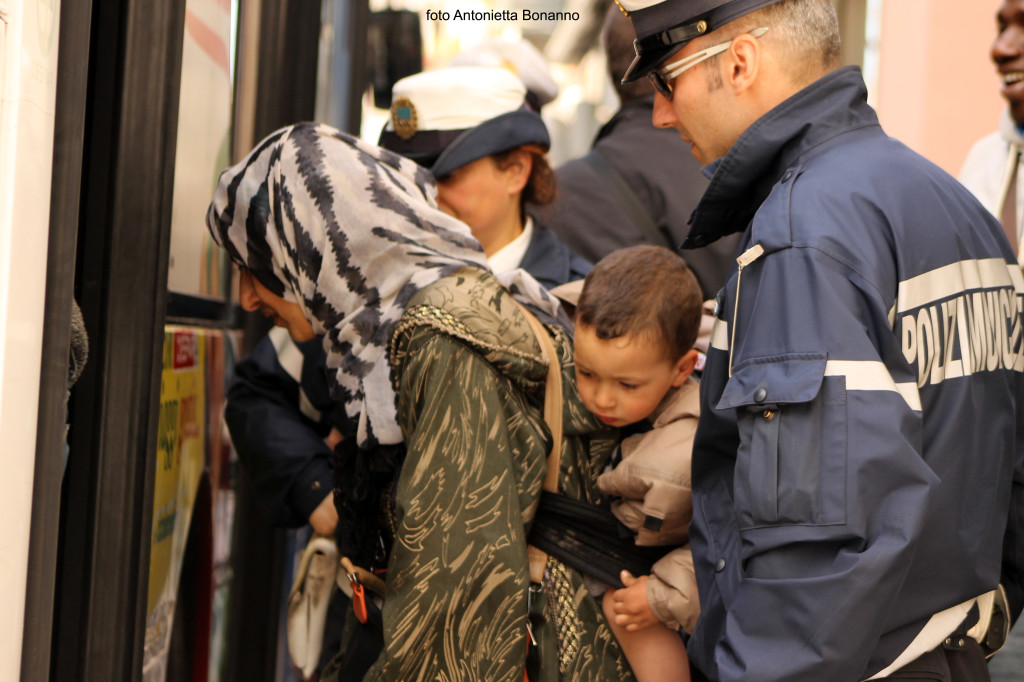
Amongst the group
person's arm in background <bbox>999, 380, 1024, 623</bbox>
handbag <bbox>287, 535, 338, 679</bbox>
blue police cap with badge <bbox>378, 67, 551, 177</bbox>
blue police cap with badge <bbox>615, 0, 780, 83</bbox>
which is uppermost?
blue police cap with badge <bbox>378, 67, 551, 177</bbox>

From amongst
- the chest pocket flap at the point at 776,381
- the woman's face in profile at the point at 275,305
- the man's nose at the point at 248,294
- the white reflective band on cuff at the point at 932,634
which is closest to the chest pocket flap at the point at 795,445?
the chest pocket flap at the point at 776,381

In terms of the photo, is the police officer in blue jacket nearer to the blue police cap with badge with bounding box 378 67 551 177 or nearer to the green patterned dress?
the green patterned dress

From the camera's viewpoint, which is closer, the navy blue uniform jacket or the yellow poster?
the navy blue uniform jacket

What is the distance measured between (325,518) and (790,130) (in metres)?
1.41

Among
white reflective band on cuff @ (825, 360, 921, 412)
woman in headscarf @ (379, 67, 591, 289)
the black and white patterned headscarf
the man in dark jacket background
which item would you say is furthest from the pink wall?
white reflective band on cuff @ (825, 360, 921, 412)

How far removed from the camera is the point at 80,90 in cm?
135

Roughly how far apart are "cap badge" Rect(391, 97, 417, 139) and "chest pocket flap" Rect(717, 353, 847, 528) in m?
1.55

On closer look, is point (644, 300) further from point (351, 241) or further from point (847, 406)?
point (847, 406)

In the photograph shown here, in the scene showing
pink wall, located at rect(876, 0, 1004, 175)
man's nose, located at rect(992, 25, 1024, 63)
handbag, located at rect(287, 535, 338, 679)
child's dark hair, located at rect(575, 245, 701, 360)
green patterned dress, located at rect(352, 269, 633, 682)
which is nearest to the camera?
green patterned dress, located at rect(352, 269, 633, 682)

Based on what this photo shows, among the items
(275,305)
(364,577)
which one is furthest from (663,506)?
(275,305)

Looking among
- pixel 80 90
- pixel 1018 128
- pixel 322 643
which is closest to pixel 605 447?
pixel 322 643

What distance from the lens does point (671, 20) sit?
1677mm

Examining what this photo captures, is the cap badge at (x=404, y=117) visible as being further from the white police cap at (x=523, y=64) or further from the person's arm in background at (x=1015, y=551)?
the person's arm in background at (x=1015, y=551)

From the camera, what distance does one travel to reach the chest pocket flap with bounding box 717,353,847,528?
51.6 inches
